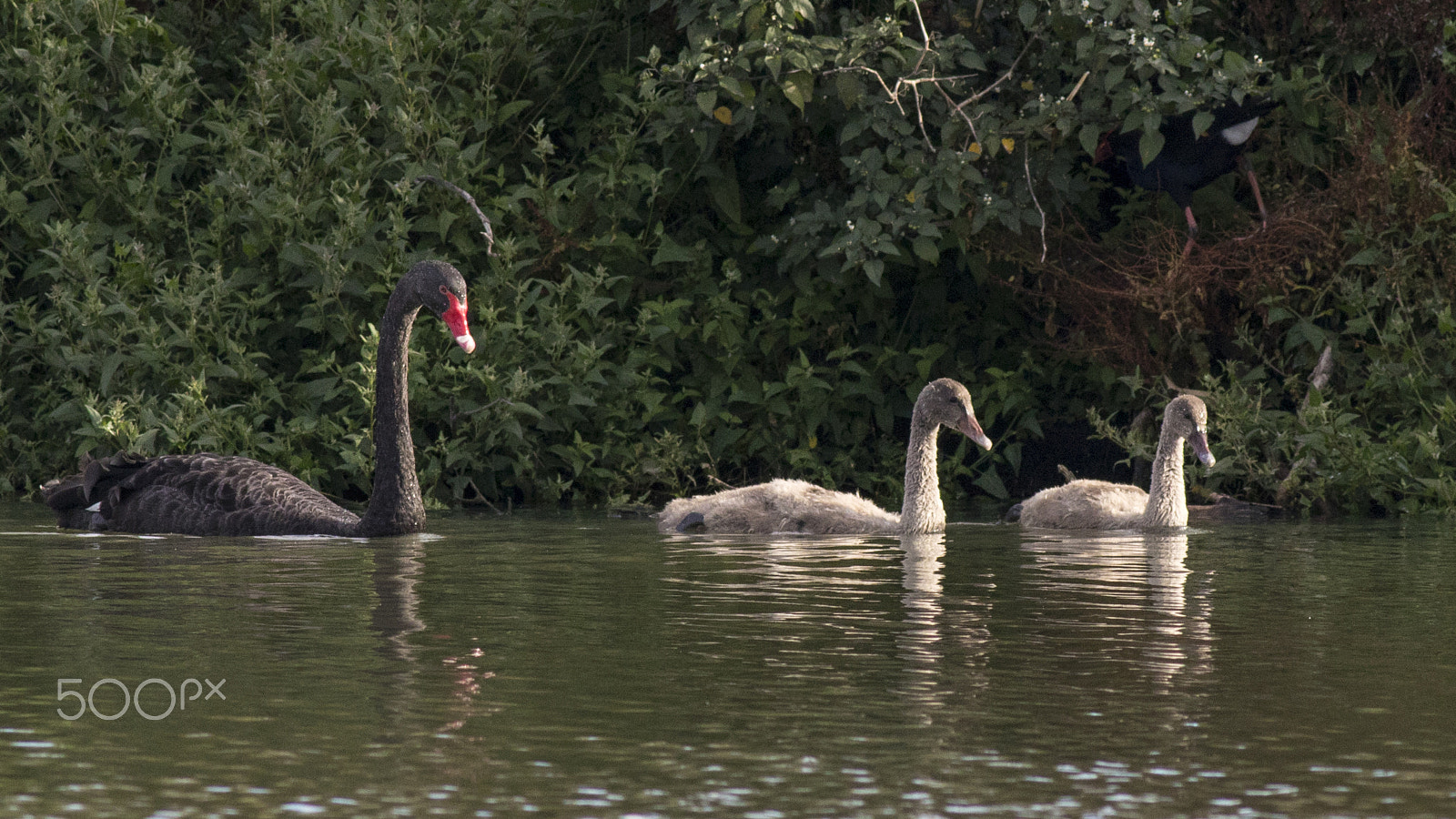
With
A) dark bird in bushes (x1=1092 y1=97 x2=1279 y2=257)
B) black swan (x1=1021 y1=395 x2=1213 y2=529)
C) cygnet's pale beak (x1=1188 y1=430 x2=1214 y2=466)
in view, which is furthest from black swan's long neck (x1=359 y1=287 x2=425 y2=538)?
dark bird in bushes (x1=1092 y1=97 x2=1279 y2=257)

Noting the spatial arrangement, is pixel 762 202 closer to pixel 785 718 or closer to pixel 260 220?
pixel 260 220

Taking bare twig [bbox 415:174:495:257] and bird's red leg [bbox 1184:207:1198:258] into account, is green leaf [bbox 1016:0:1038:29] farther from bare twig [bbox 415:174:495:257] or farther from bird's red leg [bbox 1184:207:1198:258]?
bare twig [bbox 415:174:495:257]

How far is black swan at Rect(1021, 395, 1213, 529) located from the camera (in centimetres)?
1191

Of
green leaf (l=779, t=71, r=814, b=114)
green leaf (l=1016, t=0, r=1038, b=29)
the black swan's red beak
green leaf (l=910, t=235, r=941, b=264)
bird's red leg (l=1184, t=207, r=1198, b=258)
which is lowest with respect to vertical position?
the black swan's red beak

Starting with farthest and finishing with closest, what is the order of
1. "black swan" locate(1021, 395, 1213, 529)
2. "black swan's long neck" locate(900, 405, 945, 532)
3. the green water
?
1. "black swan" locate(1021, 395, 1213, 529)
2. "black swan's long neck" locate(900, 405, 945, 532)
3. the green water

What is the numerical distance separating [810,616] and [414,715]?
2.43 m

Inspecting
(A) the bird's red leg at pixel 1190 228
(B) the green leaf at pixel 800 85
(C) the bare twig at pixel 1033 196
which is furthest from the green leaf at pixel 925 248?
(A) the bird's red leg at pixel 1190 228

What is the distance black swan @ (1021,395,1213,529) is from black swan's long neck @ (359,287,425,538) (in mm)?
3784

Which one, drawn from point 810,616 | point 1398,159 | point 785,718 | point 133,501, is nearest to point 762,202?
point 1398,159

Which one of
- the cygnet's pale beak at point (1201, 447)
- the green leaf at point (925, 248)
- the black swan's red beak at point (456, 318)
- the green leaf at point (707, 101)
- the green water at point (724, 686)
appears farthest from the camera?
the green leaf at point (925, 248)

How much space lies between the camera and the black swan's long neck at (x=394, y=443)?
10977 mm

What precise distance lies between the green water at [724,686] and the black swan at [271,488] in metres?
1.11

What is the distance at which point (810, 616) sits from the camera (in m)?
7.49

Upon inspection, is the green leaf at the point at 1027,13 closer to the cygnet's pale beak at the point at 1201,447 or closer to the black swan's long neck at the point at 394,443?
the cygnet's pale beak at the point at 1201,447
